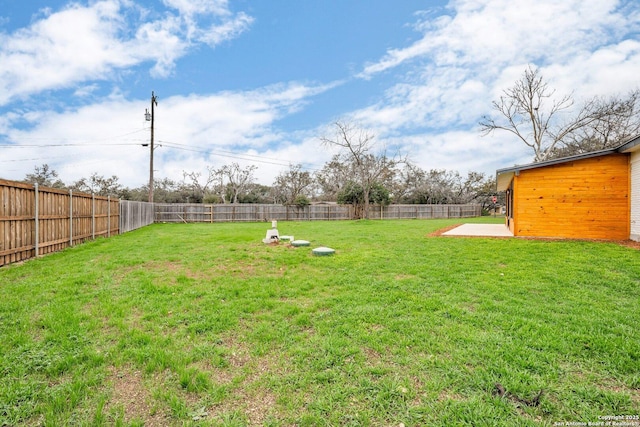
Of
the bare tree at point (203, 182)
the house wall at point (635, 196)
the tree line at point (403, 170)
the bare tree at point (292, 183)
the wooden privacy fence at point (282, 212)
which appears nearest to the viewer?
the house wall at point (635, 196)

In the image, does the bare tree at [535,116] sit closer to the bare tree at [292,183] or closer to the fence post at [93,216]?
the bare tree at [292,183]

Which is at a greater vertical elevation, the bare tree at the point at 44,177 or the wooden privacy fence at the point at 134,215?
the bare tree at the point at 44,177

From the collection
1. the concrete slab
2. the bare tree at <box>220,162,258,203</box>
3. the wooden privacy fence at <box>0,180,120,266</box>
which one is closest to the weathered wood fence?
the wooden privacy fence at <box>0,180,120,266</box>

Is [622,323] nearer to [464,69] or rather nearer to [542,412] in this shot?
[542,412]

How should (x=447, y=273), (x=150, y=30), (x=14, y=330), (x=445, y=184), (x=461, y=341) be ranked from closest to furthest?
(x=461, y=341) → (x=14, y=330) → (x=447, y=273) → (x=150, y=30) → (x=445, y=184)

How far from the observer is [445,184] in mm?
34594

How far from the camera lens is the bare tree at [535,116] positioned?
64.0ft

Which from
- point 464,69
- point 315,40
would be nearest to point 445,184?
point 464,69

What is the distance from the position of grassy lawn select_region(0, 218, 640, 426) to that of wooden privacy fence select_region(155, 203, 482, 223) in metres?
17.1

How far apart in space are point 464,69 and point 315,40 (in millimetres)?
6449

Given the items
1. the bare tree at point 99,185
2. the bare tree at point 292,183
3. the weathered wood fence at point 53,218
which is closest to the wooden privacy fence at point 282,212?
the weathered wood fence at point 53,218

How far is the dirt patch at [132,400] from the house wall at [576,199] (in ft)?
35.5

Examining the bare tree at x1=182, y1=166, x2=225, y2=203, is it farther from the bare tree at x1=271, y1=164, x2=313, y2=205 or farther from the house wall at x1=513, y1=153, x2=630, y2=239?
the house wall at x1=513, y1=153, x2=630, y2=239

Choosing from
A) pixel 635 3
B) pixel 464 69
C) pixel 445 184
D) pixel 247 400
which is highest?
pixel 635 3
